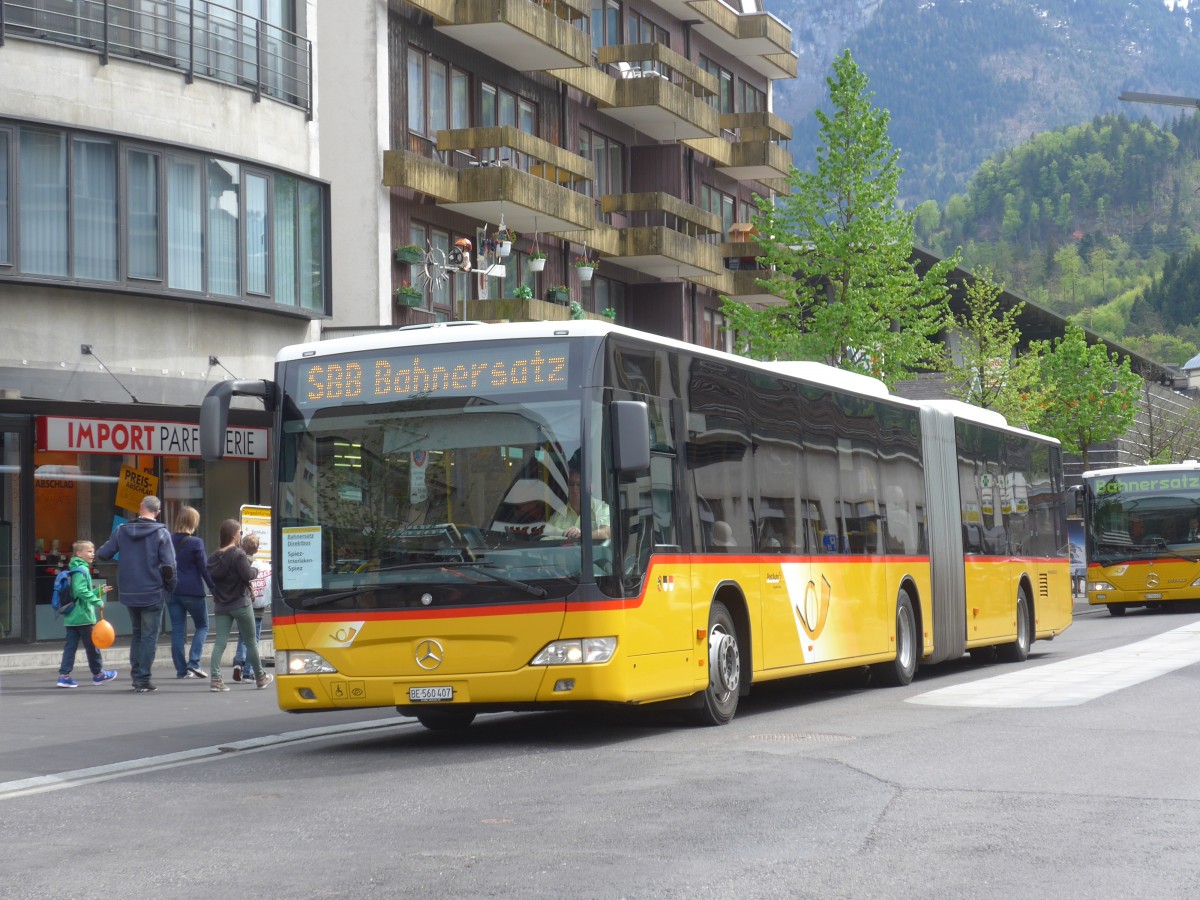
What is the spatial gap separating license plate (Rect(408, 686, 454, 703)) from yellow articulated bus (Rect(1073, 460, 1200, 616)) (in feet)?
103

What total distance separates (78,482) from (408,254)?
8.91 metres

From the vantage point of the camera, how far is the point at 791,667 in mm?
15367

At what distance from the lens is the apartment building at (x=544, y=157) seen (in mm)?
32656

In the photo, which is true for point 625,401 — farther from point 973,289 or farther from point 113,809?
point 973,289

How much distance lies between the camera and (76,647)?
20.2m

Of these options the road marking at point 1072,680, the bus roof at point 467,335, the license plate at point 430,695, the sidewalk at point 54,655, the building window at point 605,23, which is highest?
the building window at point 605,23

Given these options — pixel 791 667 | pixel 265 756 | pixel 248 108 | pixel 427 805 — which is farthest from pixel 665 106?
pixel 427 805

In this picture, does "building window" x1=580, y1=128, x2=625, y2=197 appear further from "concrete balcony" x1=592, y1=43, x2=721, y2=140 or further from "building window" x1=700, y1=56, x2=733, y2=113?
"building window" x1=700, y1=56, x2=733, y2=113

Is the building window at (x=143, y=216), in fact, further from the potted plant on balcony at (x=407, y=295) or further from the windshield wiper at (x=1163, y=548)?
the windshield wiper at (x=1163, y=548)

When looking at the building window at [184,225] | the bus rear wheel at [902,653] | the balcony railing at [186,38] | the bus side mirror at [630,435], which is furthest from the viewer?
the building window at [184,225]

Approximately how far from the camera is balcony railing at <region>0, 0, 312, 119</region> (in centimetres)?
2416

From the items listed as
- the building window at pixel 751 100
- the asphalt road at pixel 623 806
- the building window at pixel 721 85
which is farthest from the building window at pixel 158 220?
the building window at pixel 751 100

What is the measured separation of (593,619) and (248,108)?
17.1 metres

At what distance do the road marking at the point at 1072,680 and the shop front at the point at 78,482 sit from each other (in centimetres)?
1146
